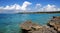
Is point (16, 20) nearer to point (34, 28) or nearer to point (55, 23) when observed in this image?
point (34, 28)

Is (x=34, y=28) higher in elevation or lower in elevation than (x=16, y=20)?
lower

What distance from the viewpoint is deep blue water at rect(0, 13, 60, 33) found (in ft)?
6.09

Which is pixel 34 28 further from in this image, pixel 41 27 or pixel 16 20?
pixel 16 20

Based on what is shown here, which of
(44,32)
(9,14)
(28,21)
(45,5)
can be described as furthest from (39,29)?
(9,14)

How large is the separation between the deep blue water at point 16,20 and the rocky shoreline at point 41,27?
64 millimetres

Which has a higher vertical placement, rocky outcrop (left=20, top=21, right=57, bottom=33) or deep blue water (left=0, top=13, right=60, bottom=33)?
deep blue water (left=0, top=13, right=60, bottom=33)

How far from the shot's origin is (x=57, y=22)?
1.88 metres

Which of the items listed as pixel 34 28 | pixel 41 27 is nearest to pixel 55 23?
pixel 41 27

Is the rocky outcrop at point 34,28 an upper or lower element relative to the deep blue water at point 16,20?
lower

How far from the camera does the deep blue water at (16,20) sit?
6.09 feet

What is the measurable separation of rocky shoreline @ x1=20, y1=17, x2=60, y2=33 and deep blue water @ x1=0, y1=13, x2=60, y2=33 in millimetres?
64

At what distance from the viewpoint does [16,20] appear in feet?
6.18

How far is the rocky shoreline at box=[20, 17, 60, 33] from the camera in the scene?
1.86 meters

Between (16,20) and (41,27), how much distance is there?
0.46 meters
